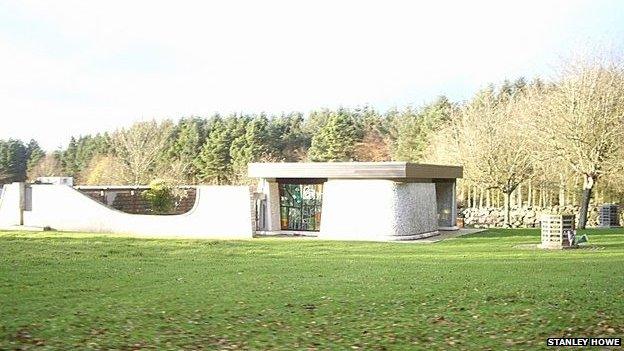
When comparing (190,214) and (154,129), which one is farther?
(154,129)

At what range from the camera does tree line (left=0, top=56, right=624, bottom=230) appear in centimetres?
3516

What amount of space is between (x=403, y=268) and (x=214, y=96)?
6552 cm

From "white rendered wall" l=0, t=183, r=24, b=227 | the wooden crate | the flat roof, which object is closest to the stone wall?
the flat roof

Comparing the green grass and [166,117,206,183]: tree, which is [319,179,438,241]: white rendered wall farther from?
[166,117,206,183]: tree

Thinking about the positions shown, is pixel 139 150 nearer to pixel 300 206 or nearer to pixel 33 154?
pixel 33 154

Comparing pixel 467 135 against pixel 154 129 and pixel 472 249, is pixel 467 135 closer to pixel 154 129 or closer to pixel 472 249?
pixel 472 249

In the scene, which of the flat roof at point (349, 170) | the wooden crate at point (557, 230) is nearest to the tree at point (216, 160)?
the flat roof at point (349, 170)

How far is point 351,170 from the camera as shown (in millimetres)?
28734

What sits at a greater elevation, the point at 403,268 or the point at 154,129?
the point at 154,129

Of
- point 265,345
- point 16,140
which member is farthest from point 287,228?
point 16,140

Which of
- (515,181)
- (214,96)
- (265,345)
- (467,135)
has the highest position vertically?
(214,96)

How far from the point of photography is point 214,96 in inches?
3194

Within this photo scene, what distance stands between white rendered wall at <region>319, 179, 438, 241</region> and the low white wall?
3.31 metres

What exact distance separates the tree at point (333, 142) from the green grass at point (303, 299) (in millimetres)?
43956
